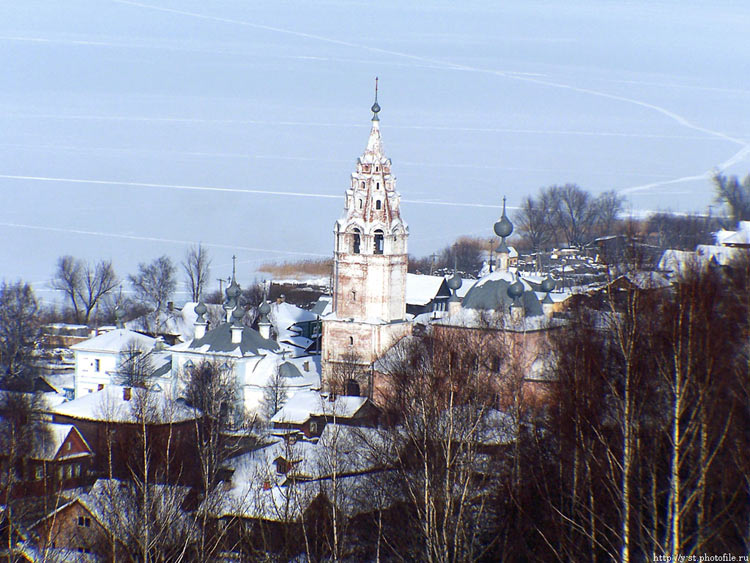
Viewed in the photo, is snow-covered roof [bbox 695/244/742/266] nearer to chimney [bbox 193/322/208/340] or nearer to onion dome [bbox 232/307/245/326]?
onion dome [bbox 232/307/245/326]

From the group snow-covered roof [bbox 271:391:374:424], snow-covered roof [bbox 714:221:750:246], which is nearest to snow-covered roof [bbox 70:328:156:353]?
snow-covered roof [bbox 271:391:374:424]

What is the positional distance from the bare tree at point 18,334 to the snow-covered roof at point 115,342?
4.00 ft

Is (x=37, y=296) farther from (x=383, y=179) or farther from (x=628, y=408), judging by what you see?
(x=628, y=408)

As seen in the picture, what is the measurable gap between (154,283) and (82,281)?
2177mm

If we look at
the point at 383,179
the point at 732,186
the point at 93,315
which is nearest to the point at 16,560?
the point at 383,179

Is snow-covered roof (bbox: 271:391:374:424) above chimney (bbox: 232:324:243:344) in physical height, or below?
below

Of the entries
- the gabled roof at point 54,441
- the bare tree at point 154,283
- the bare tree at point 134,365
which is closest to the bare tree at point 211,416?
the bare tree at point 134,365

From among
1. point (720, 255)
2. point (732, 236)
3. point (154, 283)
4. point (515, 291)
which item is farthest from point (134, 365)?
point (154, 283)

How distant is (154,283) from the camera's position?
140ft

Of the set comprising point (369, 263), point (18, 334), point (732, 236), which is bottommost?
point (18, 334)

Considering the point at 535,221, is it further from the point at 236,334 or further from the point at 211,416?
the point at 211,416

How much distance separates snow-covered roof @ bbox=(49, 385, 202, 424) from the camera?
21.4m

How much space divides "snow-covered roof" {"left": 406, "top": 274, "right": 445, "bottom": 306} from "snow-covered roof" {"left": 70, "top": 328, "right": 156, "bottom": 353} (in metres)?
9.24

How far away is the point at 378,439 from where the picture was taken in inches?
723
